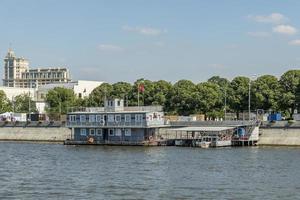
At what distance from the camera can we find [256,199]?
52188mm

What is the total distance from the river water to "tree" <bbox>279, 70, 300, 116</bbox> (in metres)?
42.0

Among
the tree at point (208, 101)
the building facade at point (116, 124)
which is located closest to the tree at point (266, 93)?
the tree at point (208, 101)

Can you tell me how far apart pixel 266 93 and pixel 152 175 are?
79.3 metres

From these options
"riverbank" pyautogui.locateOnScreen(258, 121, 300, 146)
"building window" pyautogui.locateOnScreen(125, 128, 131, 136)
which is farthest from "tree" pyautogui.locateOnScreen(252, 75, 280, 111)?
"building window" pyautogui.locateOnScreen(125, 128, 131, 136)

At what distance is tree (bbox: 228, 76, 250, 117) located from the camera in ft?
486

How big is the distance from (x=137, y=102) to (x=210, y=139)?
58929mm

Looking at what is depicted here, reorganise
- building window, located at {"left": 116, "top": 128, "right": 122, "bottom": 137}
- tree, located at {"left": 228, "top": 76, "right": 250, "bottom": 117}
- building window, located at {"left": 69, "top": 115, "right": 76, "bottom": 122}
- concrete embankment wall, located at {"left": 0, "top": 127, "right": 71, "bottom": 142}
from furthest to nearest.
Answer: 1. tree, located at {"left": 228, "top": 76, "right": 250, "bottom": 117}
2. concrete embankment wall, located at {"left": 0, "top": 127, "right": 71, "bottom": 142}
3. building window, located at {"left": 69, "top": 115, "right": 76, "bottom": 122}
4. building window, located at {"left": 116, "top": 128, "right": 122, "bottom": 137}

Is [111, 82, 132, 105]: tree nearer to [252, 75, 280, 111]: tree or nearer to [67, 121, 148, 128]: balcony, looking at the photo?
[252, 75, 280, 111]: tree

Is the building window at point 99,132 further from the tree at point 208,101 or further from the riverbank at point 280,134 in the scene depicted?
the tree at point 208,101

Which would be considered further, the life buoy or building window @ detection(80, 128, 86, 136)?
building window @ detection(80, 128, 86, 136)

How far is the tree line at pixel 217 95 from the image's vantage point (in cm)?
14175

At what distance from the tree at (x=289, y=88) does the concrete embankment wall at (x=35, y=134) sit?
46569mm

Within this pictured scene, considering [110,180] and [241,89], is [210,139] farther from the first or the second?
[110,180]

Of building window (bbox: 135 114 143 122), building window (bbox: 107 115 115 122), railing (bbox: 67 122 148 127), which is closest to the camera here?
railing (bbox: 67 122 148 127)
